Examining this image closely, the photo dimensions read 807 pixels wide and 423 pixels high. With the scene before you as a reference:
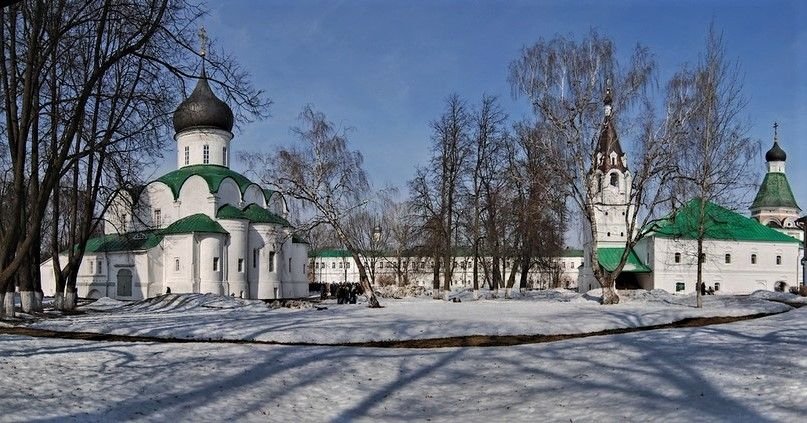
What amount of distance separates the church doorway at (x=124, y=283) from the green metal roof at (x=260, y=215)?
8.06m

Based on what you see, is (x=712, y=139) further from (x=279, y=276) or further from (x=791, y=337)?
(x=279, y=276)

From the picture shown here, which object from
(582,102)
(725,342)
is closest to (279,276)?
(582,102)

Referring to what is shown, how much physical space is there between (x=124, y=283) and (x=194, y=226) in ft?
20.9

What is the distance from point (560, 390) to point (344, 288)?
2389 cm

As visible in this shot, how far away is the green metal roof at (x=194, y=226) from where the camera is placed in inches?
1554

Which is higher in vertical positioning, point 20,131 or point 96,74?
point 96,74

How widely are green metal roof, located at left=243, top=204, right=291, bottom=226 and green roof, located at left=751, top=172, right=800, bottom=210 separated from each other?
57.4 meters

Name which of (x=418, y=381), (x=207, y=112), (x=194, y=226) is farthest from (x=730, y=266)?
(x=418, y=381)

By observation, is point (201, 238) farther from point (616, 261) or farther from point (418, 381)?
point (616, 261)

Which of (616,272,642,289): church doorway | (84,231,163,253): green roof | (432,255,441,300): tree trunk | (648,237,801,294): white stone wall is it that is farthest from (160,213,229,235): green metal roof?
(648,237,801,294): white stone wall

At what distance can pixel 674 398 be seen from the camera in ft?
27.8

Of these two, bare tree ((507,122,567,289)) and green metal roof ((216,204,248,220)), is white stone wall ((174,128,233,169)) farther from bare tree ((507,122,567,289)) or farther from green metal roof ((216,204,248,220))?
bare tree ((507,122,567,289))

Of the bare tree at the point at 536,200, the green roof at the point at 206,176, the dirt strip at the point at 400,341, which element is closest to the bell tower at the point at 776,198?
the bare tree at the point at 536,200

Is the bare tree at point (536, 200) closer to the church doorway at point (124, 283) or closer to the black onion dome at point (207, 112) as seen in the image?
the black onion dome at point (207, 112)
